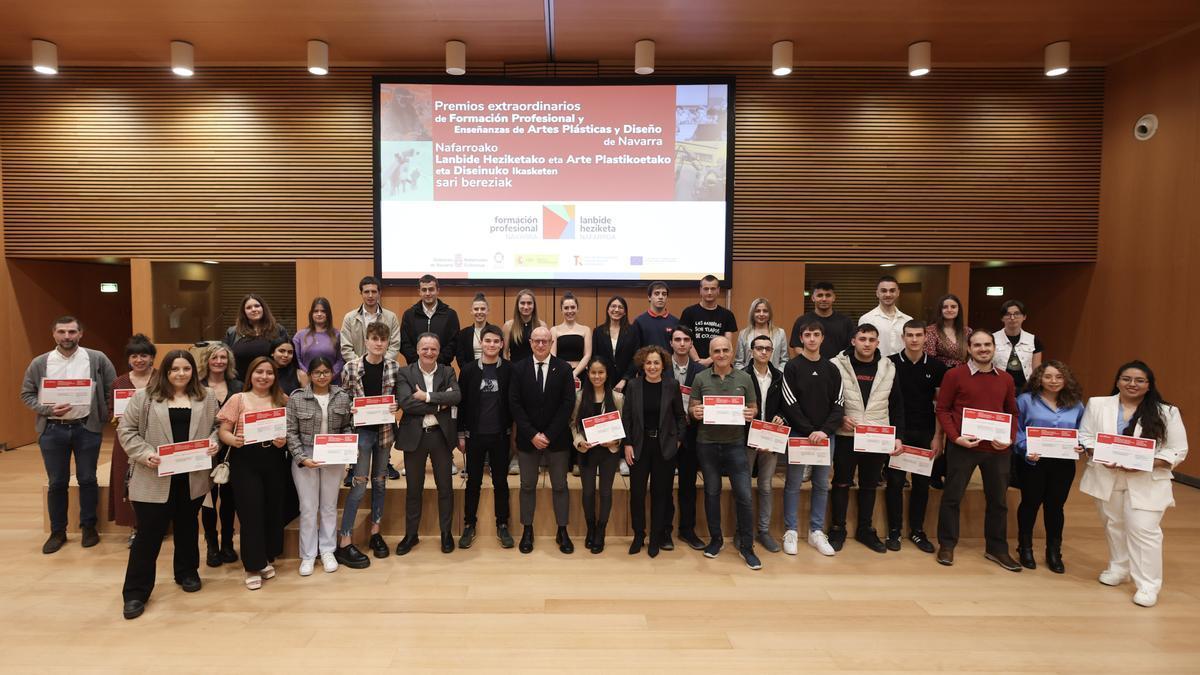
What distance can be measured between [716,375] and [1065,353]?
19.0ft

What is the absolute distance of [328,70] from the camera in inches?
255

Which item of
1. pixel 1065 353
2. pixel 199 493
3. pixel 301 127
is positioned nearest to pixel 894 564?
pixel 199 493

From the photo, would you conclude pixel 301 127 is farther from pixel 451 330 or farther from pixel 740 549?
pixel 740 549

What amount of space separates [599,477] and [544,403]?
66 cm

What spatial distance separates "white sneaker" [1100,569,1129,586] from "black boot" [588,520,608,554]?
3238mm

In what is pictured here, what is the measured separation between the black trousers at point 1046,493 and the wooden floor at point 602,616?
248 mm

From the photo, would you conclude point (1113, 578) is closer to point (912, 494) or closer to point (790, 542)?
point (912, 494)

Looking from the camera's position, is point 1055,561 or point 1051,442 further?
point 1055,561

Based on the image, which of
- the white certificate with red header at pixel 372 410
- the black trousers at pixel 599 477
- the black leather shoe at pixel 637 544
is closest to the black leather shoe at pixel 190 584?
the white certificate with red header at pixel 372 410

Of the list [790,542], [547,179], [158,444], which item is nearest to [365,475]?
[158,444]

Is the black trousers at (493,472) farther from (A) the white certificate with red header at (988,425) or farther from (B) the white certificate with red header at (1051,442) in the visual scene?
(B) the white certificate with red header at (1051,442)

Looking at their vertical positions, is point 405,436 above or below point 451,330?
below

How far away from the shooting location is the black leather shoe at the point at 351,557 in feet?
12.9

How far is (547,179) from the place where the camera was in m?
6.45
